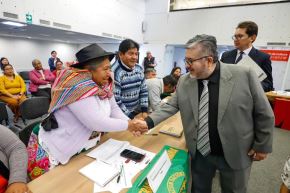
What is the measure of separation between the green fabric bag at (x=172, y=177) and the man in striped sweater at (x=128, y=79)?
2.87 ft

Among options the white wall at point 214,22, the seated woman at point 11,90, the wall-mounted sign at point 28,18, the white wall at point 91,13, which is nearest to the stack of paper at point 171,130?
the seated woman at point 11,90

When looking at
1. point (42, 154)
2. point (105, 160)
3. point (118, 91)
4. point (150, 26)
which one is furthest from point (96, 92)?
point (150, 26)

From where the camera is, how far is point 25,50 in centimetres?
924

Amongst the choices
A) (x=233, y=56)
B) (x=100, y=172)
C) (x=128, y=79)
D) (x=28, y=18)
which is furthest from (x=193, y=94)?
(x=28, y=18)

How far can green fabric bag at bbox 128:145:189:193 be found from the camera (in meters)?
1.01

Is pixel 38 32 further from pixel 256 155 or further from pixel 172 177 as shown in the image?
pixel 256 155

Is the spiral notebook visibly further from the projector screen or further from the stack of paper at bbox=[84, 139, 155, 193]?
the projector screen

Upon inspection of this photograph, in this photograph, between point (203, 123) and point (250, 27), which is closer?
point (203, 123)

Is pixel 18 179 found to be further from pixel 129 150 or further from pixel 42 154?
pixel 129 150

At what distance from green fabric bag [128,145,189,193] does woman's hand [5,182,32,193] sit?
1.84ft

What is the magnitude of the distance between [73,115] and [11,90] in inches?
164

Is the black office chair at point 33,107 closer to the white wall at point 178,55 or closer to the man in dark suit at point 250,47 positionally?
the man in dark suit at point 250,47

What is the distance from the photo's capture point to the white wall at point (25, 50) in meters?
8.46

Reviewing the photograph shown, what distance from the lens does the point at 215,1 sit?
27.0ft
